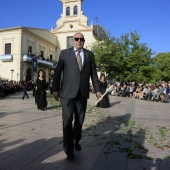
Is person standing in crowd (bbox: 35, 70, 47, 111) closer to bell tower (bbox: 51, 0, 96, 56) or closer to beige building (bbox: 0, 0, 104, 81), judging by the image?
beige building (bbox: 0, 0, 104, 81)

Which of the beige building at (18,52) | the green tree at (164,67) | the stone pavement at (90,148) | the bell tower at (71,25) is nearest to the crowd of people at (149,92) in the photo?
the stone pavement at (90,148)

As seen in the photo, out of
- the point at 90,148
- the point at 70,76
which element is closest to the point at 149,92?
the point at 90,148

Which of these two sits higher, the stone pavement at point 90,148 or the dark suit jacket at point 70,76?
the dark suit jacket at point 70,76

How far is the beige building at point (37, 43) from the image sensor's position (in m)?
38.1

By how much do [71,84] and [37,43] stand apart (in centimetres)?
3990

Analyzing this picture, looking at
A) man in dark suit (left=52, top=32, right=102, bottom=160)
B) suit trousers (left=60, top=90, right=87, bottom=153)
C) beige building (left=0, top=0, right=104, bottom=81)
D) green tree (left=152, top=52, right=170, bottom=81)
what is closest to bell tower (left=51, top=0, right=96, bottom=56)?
beige building (left=0, top=0, right=104, bottom=81)

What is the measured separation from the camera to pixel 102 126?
7121mm

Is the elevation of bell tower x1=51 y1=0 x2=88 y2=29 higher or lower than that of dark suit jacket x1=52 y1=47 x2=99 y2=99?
higher

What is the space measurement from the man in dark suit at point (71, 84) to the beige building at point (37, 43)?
26.8 meters

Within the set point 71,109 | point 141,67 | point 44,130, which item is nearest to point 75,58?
point 71,109

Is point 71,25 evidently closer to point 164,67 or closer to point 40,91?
point 164,67

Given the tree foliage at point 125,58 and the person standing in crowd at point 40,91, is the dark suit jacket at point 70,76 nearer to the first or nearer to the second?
the person standing in crowd at point 40,91

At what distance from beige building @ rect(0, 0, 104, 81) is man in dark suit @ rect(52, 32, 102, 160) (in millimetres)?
26790

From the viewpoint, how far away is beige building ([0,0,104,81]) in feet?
125
